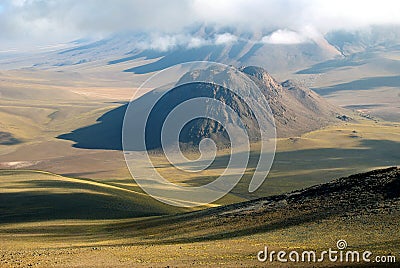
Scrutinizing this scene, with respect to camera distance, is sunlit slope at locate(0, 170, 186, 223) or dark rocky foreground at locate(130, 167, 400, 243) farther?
sunlit slope at locate(0, 170, 186, 223)

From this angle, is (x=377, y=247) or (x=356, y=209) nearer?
(x=377, y=247)

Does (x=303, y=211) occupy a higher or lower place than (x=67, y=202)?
lower

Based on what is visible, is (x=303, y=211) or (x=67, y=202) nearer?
(x=303, y=211)

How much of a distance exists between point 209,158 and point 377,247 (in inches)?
6183

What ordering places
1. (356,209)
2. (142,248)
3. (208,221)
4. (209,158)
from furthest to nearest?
(209,158), (208,221), (356,209), (142,248)

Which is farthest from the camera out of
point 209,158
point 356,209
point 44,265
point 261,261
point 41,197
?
point 209,158

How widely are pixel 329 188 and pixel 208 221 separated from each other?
13.1 metres

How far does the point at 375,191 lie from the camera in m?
48.7

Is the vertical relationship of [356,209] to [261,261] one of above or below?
above

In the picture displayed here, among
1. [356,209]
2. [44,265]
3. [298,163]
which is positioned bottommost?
[44,265]

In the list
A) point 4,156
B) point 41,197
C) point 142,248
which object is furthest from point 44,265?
point 4,156

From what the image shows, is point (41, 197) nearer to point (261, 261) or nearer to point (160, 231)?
point (160, 231)

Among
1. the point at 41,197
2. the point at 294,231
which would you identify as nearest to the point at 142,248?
the point at 294,231

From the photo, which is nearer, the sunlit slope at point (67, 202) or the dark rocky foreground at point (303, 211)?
the dark rocky foreground at point (303, 211)
